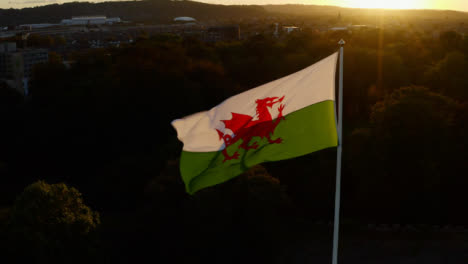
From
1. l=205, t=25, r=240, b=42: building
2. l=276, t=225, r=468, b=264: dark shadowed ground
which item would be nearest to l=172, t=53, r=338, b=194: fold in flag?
l=276, t=225, r=468, b=264: dark shadowed ground

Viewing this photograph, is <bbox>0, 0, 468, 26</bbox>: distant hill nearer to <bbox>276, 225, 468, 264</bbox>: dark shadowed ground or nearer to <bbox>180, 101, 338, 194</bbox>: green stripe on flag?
<bbox>276, 225, 468, 264</bbox>: dark shadowed ground

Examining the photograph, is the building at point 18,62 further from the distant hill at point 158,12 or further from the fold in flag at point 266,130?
the distant hill at point 158,12

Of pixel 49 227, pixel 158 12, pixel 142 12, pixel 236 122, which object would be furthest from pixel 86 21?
pixel 236 122

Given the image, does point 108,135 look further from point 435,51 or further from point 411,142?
point 435,51

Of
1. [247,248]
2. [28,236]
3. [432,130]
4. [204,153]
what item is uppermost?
[204,153]

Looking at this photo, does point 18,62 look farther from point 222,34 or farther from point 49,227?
point 49,227

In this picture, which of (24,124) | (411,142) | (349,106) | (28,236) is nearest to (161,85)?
(24,124)
